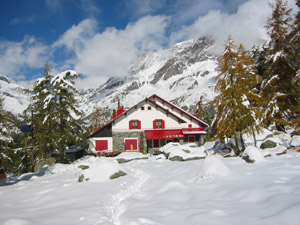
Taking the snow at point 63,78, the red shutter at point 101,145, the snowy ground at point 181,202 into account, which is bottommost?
the snowy ground at point 181,202

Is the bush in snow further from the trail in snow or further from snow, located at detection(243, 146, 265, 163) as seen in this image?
the trail in snow

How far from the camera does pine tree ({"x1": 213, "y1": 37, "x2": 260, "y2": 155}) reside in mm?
15180

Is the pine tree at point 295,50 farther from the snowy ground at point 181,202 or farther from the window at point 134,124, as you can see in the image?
the window at point 134,124

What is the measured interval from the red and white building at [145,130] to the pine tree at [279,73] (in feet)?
40.4

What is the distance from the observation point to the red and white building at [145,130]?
93.4 ft

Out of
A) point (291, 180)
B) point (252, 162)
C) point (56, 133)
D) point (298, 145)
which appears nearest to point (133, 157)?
point (56, 133)

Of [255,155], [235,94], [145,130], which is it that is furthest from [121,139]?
[255,155]

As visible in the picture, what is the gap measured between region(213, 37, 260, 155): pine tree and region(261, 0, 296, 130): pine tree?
12.1 ft

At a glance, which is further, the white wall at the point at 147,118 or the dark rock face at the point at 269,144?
the white wall at the point at 147,118

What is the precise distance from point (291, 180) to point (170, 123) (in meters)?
24.3

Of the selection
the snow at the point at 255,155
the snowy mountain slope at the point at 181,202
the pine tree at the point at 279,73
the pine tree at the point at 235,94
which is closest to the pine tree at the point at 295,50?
the pine tree at the point at 279,73

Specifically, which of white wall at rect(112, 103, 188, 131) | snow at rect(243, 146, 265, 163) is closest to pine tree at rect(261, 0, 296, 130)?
snow at rect(243, 146, 265, 163)

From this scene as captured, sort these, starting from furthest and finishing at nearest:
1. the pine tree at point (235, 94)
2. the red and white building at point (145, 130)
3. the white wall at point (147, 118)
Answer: the white wall at point (147, 118) → the red and white building at point (145, 130) → the pine tree at point (235, 94)

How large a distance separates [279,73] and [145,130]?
18201mm
